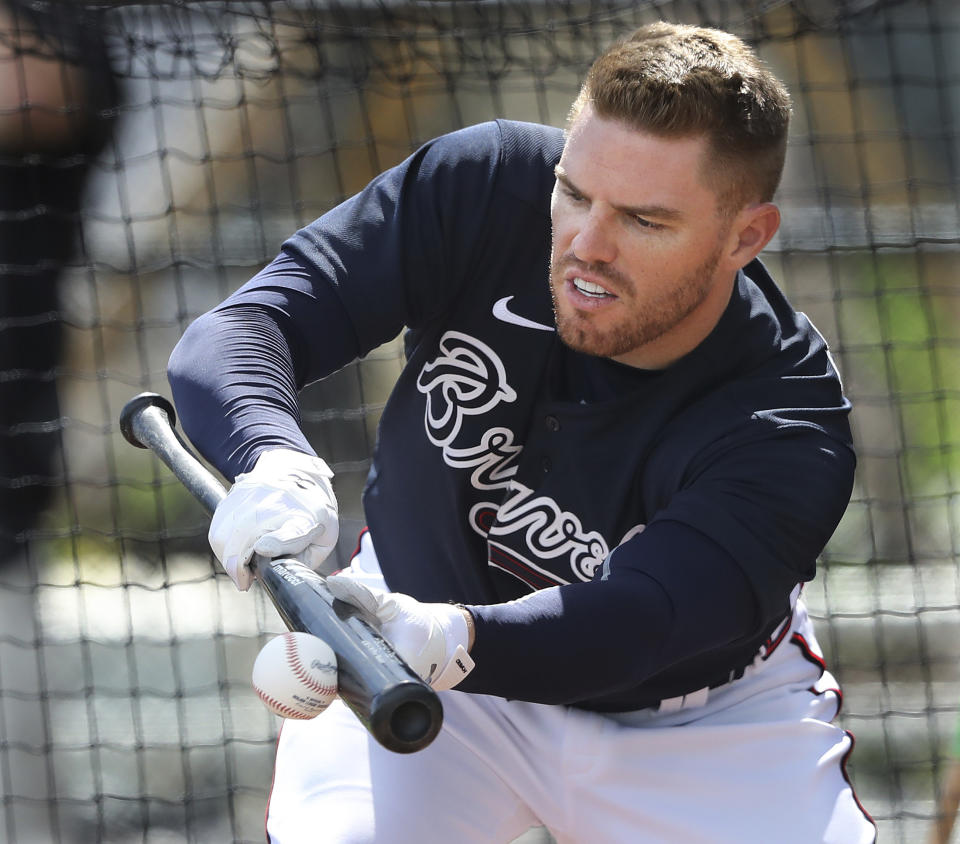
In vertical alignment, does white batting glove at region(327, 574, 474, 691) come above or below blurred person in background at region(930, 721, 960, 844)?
above

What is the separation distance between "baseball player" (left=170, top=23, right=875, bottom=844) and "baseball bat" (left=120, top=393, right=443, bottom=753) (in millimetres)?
66

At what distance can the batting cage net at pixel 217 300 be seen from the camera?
327 centimetres

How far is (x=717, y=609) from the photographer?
1362mm

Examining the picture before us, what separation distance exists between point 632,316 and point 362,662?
66 cm

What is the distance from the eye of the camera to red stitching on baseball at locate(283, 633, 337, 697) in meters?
1.09

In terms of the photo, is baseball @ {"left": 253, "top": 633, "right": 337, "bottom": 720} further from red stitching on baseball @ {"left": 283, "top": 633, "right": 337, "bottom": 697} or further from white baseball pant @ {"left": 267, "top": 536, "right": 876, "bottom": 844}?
white baseball pant @ {"left": 267, "top": 536, "right": 876, "bottom": 844}

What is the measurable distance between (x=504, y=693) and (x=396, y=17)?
2.40m

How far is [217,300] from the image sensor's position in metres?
4.48

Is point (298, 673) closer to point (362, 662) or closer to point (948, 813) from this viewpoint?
point (362, 662)

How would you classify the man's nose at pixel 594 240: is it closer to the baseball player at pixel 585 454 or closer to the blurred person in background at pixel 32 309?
the baseball player at pixel 585 454

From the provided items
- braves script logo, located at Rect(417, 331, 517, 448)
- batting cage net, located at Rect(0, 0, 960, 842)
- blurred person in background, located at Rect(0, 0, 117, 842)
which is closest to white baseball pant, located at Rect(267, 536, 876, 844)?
braves script logo, located at Rect(417, 331, 517, 448)

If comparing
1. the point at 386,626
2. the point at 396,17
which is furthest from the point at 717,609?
the point at 396,17

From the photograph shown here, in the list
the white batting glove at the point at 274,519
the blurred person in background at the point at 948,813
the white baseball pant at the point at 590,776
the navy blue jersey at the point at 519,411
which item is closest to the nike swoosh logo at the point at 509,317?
the navy blue jersey at the point at 519,411

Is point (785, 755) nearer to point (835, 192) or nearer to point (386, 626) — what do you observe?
point (386, 626)
